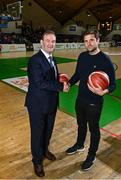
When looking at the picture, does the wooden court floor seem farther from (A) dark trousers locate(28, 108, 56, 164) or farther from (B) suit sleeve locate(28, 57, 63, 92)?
(B) suit sleeve locate(28, 57, 63, 92)

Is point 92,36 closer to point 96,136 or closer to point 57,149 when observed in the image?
point 96,136

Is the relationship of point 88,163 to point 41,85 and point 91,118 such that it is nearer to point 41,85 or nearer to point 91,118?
point 91,118

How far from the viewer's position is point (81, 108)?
3.02m

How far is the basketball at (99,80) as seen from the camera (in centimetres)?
269

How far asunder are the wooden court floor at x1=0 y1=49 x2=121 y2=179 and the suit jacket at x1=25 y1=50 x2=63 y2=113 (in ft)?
3.07

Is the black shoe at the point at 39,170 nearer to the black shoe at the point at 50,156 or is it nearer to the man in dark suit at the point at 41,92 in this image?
the man in dark suit at the point at 41,92

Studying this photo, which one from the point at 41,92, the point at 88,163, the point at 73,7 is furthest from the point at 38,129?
the point at 73,7

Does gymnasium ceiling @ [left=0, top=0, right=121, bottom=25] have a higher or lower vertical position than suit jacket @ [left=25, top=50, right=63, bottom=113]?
higher

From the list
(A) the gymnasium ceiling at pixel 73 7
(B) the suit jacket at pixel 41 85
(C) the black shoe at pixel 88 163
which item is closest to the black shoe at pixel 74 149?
(C) the black shoe at pixel 88 163

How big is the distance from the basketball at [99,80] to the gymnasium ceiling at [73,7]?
A: 67.5 feet

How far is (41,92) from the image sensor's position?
8.68 ft

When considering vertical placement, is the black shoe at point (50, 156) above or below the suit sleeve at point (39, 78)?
below

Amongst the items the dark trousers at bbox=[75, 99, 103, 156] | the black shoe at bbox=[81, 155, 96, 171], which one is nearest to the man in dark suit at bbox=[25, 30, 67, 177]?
the dark trousers at bbox=[75, 99, 103, 156]

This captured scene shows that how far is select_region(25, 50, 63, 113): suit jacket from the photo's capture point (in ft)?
8.22
